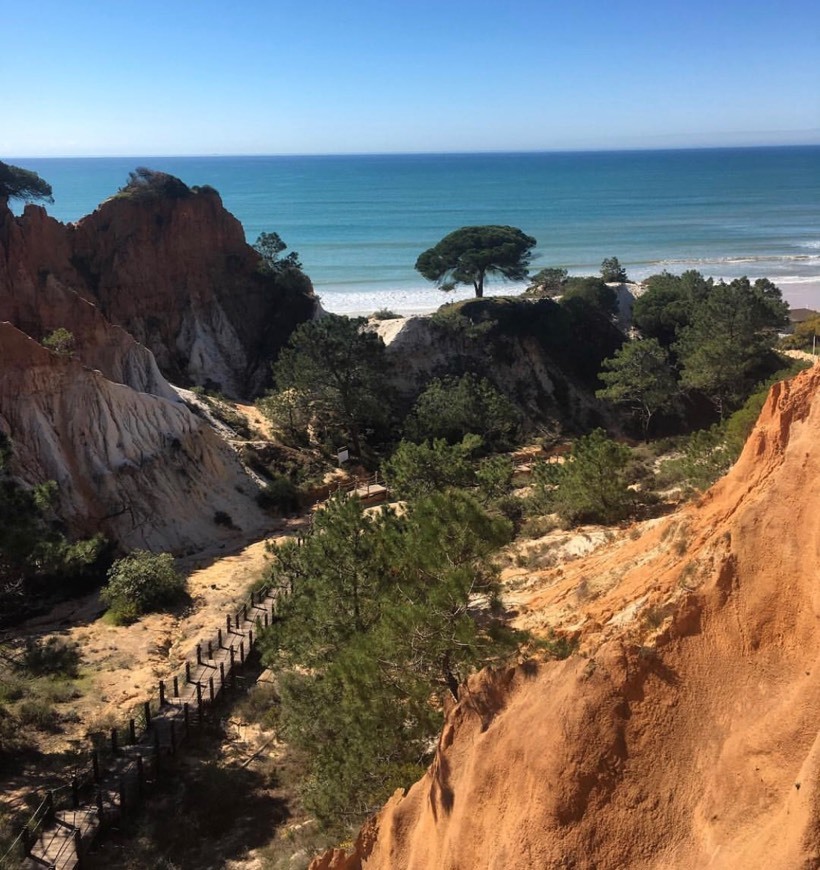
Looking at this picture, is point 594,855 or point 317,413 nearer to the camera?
point 594,855

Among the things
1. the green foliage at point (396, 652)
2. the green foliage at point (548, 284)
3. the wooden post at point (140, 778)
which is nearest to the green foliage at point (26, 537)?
the wooden post at point (140, 778)

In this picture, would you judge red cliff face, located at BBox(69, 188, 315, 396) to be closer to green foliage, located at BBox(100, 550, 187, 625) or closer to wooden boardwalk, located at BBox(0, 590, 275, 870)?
green foliage, located at BBox(100, 550, 187, 625)

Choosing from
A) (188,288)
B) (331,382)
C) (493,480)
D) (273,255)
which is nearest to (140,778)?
(493,480)

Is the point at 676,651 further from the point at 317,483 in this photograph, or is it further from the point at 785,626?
the point at 317,483

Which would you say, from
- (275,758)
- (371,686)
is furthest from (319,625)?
(275,758)

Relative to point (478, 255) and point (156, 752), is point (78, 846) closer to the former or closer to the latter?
point (156, 752)

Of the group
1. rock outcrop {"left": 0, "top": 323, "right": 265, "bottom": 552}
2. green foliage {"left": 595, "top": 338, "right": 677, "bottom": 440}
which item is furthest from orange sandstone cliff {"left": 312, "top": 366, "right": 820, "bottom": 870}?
green foliage {"left": 595, "top": 338, "right": 677, "bottom": 440}
